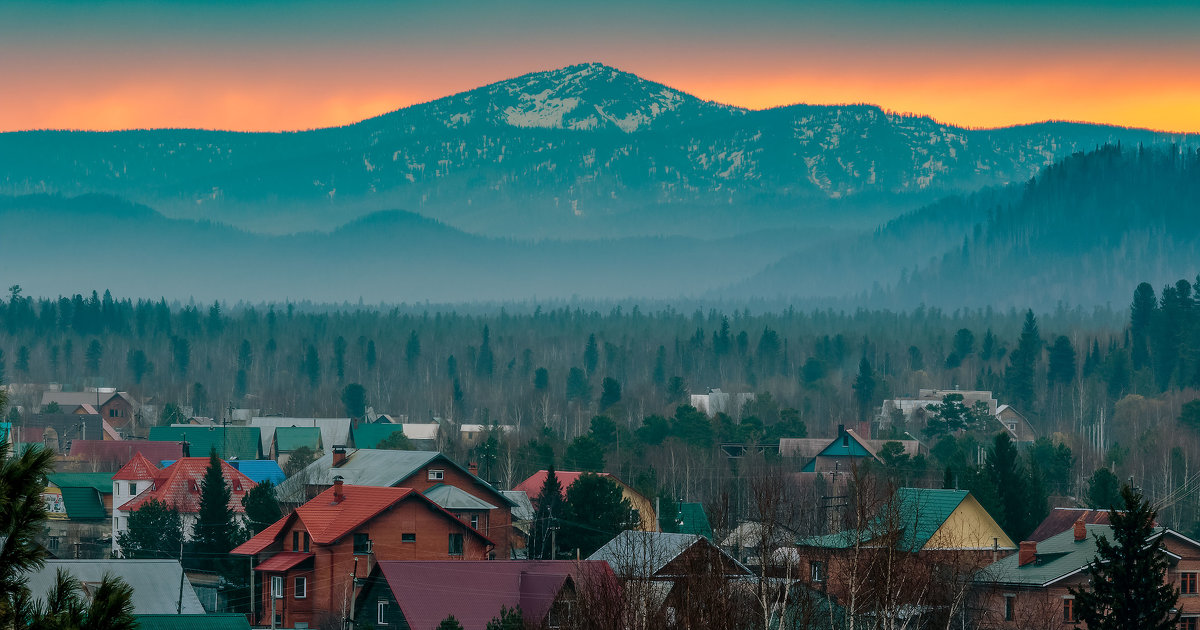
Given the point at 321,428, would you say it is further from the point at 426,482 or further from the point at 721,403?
the point at 426,482

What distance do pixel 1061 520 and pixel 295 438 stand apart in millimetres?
78850

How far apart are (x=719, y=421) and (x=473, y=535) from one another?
66.8m

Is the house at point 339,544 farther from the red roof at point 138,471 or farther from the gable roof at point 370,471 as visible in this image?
the red roof at point 138,471

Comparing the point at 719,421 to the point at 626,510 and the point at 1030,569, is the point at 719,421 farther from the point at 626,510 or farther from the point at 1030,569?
the point at 1030,569

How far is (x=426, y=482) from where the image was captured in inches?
3098

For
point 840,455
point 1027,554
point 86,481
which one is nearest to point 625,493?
point 1027,554

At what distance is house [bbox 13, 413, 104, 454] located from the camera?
15350cm

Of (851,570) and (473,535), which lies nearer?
(851,570)

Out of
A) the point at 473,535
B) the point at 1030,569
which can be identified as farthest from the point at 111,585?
the point at 473,535

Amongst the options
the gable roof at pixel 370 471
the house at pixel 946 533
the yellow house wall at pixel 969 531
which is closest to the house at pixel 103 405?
the gable roof at pixel 370 471

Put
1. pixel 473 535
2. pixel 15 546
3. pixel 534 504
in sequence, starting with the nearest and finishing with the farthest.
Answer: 1. pixel 15 546
2. pixel 473 535
3. pixel 534 504

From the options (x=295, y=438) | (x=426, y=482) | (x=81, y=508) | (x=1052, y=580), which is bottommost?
(x=81, y=508)

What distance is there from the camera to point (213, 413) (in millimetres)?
198875

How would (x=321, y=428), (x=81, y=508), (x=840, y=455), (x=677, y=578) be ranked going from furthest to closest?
1. (x=321, y=428)
2. (x=840, y=455)
3. (x=81, y=508)
4. (x=677, y=578)
